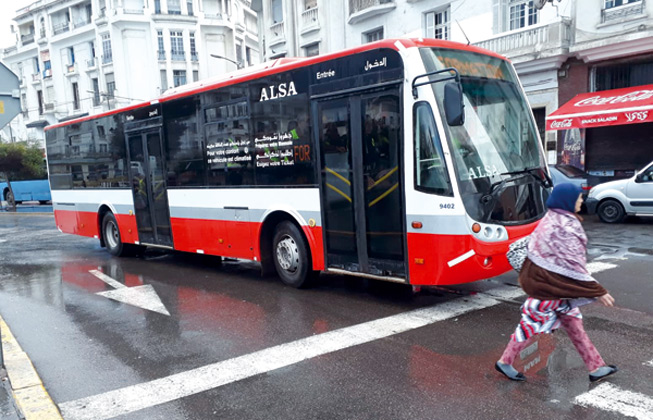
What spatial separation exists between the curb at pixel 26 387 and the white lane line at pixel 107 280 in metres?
3.05

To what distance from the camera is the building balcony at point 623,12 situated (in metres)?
16.1

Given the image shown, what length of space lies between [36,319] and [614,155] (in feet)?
58.8

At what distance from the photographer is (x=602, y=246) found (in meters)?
10.4

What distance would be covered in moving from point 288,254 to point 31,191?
35034 mm

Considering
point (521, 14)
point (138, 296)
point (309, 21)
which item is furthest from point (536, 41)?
point (138, 296)

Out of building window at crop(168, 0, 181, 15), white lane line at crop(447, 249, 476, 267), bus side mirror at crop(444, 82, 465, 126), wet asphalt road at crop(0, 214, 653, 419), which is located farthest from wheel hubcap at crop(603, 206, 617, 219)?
building window at crop(168, 0, 181, 15)

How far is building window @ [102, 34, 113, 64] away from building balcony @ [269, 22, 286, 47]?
26191 mm

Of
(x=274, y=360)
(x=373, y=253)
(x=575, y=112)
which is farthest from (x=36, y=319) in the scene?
(x=575, y=112)

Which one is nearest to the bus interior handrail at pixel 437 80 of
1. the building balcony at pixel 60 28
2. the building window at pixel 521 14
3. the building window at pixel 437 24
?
the building window at pixel 521 14

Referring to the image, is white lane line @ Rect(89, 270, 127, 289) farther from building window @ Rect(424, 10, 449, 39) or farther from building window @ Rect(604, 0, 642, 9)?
building window @ Rect(604, 0, 642, 9)

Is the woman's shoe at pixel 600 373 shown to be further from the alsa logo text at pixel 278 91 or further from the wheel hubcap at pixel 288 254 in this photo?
the alsa logo text at pixel 278 91

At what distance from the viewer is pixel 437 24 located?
70.9 ft

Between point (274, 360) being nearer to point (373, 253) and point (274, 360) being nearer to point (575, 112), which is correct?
point (373, 253)

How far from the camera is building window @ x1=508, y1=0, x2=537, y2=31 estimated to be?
1880 cm
